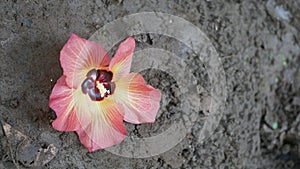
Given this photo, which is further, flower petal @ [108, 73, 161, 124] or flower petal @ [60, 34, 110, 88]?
flower petal @ [108, 73, 161, 124]

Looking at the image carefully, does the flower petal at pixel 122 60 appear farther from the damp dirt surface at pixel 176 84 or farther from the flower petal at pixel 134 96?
the damp dirt surface at pixel 176 84

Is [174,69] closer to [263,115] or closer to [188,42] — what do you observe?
[188,42]

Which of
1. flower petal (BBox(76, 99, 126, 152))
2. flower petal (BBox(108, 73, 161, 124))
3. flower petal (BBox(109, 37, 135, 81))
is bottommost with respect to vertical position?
flower petal (BBox(76, 99, 126, 152))

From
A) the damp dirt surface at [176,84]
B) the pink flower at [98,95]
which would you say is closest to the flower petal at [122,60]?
the pink flower at [98,95]

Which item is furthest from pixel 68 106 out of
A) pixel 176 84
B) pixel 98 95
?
pixel 176 84

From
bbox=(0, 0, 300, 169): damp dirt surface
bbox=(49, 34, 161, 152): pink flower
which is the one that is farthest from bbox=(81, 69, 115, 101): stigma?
bbox=(0, 0, 300, 169): damp dirt surface

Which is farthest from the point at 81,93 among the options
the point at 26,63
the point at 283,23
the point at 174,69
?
the point at 283,23

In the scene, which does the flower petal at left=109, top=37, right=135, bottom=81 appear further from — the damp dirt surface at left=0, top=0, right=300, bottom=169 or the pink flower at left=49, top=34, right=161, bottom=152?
the damp dirt surface at left=0, top=0, right=300, bottom=169
